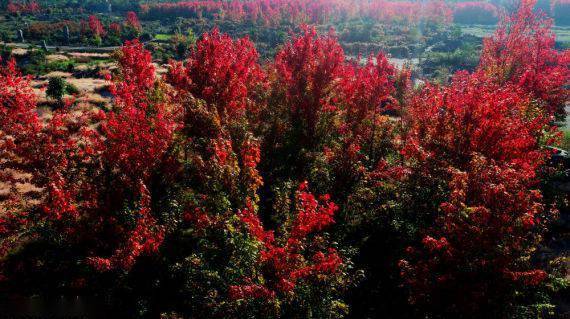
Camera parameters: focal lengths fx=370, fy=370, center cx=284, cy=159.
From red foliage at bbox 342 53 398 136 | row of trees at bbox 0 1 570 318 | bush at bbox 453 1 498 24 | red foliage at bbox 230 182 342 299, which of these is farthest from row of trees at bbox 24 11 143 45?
bush at bbox 453 1 498 24

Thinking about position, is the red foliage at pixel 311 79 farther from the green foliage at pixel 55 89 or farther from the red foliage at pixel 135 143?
the green foliage at pixel 55 89

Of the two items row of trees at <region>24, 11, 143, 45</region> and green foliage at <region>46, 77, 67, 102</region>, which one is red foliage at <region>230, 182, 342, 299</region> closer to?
green foliage at <region>46, 77, 67, 102</region>

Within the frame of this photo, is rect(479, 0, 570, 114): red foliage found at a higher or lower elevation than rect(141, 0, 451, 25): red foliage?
lower

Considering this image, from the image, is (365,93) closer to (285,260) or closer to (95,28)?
(285,260)

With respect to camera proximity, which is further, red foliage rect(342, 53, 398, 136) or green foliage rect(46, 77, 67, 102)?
green foliage rect(46, 77, 67, 102)

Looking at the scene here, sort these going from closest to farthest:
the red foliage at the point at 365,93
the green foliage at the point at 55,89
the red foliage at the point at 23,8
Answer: the red foliage at the point at 365,93, the green foliage at the point at 55,89, the red foliage at the point at 23,8

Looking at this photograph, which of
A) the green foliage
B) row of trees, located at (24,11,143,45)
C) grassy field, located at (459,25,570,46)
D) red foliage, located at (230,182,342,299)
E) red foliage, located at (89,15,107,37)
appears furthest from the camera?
grassy field, located at (459,25,570,46)

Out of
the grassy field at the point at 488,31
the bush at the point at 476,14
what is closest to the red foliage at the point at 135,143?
the grassy field at the point at 488,31
